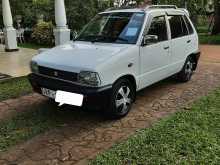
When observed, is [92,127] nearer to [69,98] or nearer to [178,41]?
[69,98]

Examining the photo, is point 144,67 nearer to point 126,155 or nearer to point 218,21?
point 126,155

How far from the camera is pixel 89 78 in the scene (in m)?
4.91

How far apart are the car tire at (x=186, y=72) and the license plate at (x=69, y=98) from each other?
3.38 m

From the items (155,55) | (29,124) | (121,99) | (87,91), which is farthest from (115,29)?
(29,124)

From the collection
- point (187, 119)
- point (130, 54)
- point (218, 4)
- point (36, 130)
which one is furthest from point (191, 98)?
point (218, 4)

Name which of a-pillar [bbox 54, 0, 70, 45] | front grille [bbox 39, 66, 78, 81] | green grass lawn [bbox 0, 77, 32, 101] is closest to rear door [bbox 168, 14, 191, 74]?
front grille [bbox 39, 66, 78, 81]

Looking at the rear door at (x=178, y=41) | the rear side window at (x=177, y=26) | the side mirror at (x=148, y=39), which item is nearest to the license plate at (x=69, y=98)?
the side mirror at (x=148, y=39)

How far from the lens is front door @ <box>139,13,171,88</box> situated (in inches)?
232

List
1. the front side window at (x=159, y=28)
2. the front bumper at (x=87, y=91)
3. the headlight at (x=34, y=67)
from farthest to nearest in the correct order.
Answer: the front side window at (x=159, y=28) → the headlight at (x=34, y=67) → the front bumper at (x=87, y=91)

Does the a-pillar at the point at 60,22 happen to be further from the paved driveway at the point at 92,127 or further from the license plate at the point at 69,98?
the license plate at the point at 69,98

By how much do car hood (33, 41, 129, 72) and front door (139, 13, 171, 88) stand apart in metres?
0.53

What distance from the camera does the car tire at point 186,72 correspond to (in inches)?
301

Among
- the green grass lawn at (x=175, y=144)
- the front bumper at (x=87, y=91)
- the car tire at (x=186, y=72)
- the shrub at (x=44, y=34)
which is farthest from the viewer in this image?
the shrub at (x=44, y=34)

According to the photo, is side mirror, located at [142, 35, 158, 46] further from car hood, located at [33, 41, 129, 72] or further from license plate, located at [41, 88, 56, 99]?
license plate, located at [41, 88, 56, 99]
